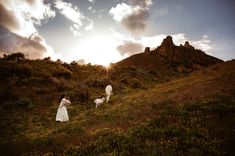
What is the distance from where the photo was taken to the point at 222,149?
7.29 m

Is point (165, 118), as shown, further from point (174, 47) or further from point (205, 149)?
point (174, 47)

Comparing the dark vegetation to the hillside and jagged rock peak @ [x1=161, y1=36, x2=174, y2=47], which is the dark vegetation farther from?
jagged rock peak @ [x1=161, y1=36, x2=174, y2=47]

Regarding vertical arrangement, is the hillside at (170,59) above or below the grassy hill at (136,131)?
above

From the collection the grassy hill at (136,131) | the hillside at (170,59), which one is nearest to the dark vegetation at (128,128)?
the grassy hill at (136,131)

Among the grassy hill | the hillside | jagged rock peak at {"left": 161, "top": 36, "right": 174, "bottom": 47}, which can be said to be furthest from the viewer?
jagged rock peak at {"left": 161, "top": 36, "right": 174, "bottom": 47}

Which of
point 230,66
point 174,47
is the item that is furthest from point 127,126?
point 174,47

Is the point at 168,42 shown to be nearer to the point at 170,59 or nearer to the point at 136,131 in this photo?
the point at 170,59

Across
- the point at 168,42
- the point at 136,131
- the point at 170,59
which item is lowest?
the point at 136,131

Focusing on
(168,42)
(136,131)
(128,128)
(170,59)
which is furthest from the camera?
(168,42)

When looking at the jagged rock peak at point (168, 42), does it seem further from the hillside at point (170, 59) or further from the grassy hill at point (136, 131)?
the grassy hill at point (136, 131)

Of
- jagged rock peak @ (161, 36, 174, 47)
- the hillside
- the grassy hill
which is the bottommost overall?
the grassy hill

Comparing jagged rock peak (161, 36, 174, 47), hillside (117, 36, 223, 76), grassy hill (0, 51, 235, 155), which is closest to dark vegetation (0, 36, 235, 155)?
grassy hill (0, 51, 235, 155)

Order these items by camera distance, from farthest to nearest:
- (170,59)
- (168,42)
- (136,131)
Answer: (168,42)
(170,59)
(136,131)

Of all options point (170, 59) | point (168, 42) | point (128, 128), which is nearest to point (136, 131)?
point (128, 128)
